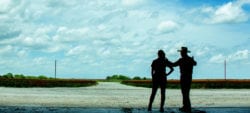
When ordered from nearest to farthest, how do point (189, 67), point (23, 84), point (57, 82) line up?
point (189, 67), point (23, 84), point (57, 82)

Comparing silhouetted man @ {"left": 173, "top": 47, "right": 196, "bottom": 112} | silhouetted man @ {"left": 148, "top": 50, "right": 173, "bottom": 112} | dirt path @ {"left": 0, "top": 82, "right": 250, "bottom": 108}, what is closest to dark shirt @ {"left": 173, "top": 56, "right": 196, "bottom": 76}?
silhouetted man @ {"left": 173, "top": 47, "right": 196, "bottom": 112}

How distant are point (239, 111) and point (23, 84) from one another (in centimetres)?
4000

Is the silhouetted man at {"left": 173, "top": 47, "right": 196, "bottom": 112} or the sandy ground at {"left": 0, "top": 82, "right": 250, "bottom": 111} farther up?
the silhouetted man at {"left": 173, "top": 47, "right": 196, "bottom": 112}

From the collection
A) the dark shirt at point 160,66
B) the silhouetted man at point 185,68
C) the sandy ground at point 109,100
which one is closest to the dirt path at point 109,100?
the sandy ground at point 109,100

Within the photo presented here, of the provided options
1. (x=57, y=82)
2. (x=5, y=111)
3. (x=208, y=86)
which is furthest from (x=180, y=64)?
(x=57, y=82)

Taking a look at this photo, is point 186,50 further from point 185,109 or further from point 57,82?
point 57,82

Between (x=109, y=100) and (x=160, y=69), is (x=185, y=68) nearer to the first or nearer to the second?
(x=160, y=69)

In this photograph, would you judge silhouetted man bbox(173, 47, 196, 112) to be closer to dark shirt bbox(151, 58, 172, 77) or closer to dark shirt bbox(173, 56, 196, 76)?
dark shirt bbox(173, 56, 196, 76)

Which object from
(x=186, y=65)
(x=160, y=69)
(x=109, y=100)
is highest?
(x=186, y=65)

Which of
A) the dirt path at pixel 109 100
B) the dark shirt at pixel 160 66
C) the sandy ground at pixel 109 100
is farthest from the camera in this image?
the dirt path at pixel 109 100

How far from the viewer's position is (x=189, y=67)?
16438 mm

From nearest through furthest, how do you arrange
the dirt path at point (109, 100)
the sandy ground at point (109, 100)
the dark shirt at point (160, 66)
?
the dark shirt at point (160, 66) < the sandy ground at point (109, 100) < the dirt path at point (109, 100)

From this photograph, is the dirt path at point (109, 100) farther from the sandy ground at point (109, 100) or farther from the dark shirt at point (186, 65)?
the dark shirt at point (186, 65)

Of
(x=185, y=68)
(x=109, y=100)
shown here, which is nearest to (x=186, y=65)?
(x=185, y=68)
